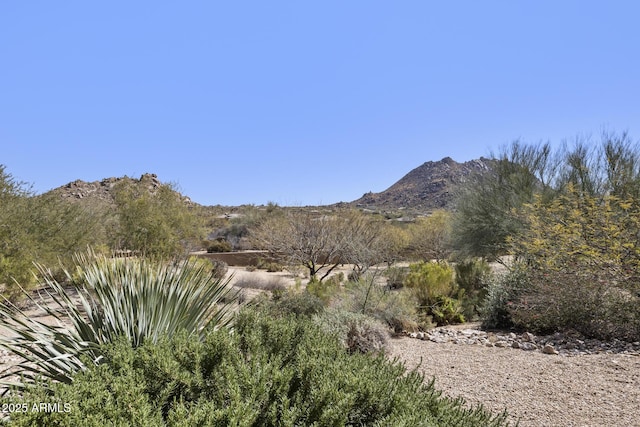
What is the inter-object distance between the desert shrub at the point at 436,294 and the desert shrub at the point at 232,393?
886 centimetres

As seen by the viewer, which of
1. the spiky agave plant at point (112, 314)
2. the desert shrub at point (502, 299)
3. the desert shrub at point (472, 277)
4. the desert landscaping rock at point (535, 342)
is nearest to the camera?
the spiky agave plant at point (112, 314)

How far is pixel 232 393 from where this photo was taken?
6.71 ft

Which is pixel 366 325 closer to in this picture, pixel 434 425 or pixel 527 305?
pixel 527 305

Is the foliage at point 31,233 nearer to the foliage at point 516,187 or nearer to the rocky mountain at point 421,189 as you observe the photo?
the foliage at point 516,187

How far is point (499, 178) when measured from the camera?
19.1 metres

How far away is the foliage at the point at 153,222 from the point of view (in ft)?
57.7

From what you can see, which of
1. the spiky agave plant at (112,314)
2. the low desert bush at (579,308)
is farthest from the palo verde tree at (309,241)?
the spiky agave plant at (112,314)

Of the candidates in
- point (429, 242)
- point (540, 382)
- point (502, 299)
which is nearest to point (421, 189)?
point (429, 242)

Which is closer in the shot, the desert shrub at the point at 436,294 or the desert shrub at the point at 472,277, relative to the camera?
the desert shrub at the point at 436,294

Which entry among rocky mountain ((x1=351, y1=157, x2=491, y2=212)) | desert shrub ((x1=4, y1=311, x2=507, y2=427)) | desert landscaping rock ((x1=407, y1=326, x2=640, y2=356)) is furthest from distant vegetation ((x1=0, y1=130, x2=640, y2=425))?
rocky mountain ((x1=351, y1=157, x2=491, y2=212))

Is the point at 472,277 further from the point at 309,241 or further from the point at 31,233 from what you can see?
the point at 31,233

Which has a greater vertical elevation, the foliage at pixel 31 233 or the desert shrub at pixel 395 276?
the foliage at pixel 31 233

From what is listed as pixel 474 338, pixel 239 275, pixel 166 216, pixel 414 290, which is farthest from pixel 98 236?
pixel 474 338

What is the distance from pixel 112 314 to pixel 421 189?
68267mm
